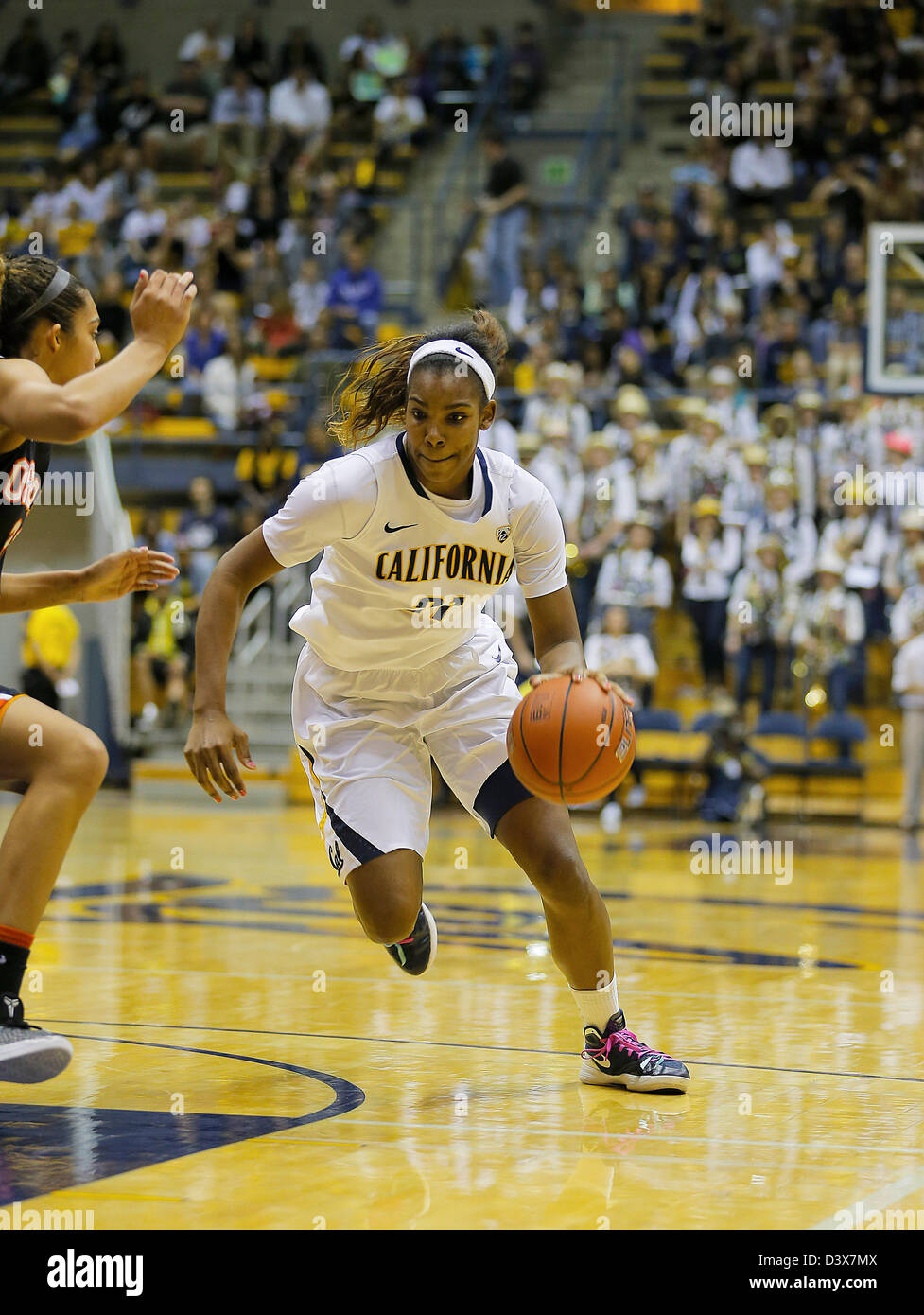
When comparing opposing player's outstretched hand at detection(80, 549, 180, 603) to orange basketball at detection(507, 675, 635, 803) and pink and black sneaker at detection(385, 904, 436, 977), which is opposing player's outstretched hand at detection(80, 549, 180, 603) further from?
pink and black sneaker at detection(385, 904, 436, 977)

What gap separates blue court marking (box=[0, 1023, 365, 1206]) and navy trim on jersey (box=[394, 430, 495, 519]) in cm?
154

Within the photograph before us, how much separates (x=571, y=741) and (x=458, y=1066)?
1119mm

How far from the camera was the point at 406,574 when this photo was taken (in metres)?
4.42

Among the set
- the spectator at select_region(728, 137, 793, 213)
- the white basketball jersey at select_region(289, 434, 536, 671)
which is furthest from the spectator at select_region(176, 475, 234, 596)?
the white basketball jersey at select_region(289, 434, 536, 671)

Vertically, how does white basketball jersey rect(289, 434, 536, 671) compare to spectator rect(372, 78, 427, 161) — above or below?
below

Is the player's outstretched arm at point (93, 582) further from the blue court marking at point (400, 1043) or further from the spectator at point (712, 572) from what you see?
the spectator at point (712, 572)

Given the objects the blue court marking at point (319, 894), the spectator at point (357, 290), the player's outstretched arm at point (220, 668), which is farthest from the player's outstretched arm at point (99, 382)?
the spectator at point (357, 290)

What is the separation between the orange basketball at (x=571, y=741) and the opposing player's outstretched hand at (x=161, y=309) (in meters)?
1.24

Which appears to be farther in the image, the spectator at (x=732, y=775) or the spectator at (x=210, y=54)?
the spectator at (x=210, y=54)

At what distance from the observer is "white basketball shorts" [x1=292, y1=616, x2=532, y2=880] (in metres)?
4.51

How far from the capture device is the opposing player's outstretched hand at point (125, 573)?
4246 millimetres

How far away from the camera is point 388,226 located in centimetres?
1986

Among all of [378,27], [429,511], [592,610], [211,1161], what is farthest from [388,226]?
[211,1161]

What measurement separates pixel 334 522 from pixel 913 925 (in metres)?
4.53
